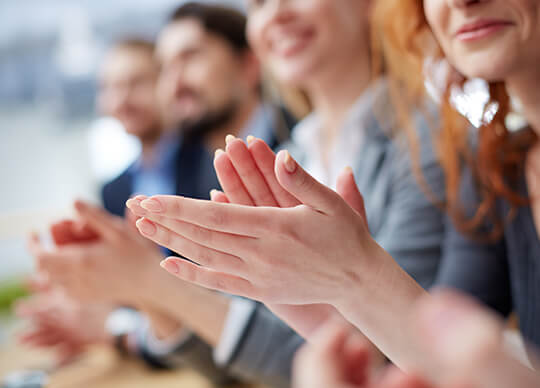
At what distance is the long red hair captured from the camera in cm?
61

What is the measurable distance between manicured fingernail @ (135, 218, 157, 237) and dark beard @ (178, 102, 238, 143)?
1.19 m

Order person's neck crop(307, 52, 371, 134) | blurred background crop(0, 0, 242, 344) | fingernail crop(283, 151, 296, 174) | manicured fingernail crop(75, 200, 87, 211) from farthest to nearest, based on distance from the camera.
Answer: blurred background crop(0, 0, 242, 344), person's neck crop(307, 52, 371, 134), manicured fingernail crop(75, 200, 87, 211), fingernail crop(283, 151, 296, 174)

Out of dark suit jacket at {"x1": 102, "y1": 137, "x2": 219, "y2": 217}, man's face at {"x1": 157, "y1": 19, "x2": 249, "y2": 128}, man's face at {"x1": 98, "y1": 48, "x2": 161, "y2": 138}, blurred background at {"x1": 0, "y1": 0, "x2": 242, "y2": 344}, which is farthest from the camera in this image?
blurred background at {"x1": 0, "y1": 0, "x2": 242, "y2": 344}

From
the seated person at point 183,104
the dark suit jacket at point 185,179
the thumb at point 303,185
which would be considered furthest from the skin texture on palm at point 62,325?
the thumb at point 303,185

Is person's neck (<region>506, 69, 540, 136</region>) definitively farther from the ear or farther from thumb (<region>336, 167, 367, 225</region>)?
the ear

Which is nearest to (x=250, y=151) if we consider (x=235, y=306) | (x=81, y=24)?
(x=235, y=306)

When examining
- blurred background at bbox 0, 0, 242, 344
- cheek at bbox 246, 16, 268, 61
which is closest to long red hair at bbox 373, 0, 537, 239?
cheek at bbox 246, 16, 268, 61

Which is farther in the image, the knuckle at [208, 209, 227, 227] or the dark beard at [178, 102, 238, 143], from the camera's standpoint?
the dark beard at [178, 102, 238, 143]

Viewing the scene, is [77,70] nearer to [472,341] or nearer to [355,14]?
[355,14]

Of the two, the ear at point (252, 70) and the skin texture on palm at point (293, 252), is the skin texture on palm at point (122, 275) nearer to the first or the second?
the skin texture on palm at point (293, 252)

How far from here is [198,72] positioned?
4.92ft

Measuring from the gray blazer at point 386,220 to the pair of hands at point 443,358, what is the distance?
0.44m

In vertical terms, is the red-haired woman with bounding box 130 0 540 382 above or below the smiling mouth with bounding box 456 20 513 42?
below

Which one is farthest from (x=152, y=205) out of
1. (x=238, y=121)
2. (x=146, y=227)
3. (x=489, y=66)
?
(x=238, y=121)
